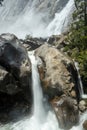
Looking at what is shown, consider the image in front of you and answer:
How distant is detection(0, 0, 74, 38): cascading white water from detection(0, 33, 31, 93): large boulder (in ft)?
130

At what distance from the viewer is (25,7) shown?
106 m

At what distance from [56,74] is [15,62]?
411cm

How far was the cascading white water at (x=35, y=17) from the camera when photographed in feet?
258

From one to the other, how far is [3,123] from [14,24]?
73.7 meters

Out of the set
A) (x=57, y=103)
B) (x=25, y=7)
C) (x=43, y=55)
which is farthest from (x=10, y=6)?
(x=57, y=103)

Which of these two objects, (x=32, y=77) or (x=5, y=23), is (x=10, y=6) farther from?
(x=32, y=77)

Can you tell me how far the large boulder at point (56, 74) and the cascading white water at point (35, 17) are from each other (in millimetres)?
38976

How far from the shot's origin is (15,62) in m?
32.1

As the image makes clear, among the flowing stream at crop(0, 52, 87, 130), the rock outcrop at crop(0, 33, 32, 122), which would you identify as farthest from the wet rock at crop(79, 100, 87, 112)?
the rock outcrop at crop(0, 33, 32, 122)

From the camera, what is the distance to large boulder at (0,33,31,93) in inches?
1222

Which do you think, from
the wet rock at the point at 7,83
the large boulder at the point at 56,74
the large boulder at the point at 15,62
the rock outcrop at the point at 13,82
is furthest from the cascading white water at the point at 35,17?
the wet rock at the point at 7,83

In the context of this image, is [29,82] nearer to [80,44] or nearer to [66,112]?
[66,112]

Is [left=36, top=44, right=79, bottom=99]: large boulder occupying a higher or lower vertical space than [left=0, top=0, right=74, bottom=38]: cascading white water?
lower

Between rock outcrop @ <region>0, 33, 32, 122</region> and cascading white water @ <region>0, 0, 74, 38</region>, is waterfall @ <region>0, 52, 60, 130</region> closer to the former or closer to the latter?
rock outcrop @ <region>0, 33, 32, 122</region>
